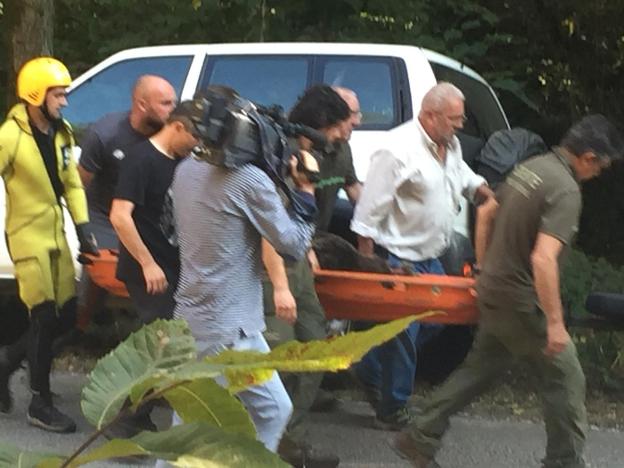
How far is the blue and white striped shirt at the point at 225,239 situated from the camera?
3.61m

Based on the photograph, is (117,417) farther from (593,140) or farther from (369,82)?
(369,82)

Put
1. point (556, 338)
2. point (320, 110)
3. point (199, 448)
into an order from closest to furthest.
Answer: point (199, 448) → point (556, 338) → point (320, 110)

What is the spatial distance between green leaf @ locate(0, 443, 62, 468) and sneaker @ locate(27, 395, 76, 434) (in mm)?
4329

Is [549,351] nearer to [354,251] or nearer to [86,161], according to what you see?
[354,251]

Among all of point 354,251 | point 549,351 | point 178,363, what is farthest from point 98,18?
point 178,363

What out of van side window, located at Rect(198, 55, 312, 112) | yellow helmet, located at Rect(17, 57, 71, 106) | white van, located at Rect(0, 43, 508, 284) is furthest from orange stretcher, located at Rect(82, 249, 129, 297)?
van side window, located at Rect(198, 55, 312, 112)

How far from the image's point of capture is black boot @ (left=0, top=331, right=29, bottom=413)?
571 cm

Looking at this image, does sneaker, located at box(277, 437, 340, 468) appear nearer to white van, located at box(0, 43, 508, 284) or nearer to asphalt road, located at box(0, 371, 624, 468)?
asphalt road, located at box(0, 371, 624, 468)

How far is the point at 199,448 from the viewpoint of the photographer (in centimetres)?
98

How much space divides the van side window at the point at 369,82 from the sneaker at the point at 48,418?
2.54m

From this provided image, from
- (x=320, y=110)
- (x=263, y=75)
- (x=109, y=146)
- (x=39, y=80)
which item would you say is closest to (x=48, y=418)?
(x=109, y=146)

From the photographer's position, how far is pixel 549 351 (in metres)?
4.43

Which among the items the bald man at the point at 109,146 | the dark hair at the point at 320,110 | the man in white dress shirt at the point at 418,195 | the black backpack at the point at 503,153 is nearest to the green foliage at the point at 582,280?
the black backpack at the point at 503,153

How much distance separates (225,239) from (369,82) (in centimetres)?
350
